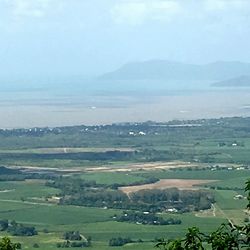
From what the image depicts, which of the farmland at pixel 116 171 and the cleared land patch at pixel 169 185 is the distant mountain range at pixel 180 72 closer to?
the farmland at pixel 116 171

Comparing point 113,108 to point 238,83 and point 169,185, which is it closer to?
point 169,185

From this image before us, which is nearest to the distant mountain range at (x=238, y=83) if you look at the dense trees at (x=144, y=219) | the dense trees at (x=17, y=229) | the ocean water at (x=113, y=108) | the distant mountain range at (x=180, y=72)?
the ocean water at (x=113, y=108)

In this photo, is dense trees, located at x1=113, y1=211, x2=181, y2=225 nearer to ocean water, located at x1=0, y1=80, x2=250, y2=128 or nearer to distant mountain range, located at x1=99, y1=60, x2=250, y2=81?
ocean water, located at x1=0, y1=80, x2=250, y2=128

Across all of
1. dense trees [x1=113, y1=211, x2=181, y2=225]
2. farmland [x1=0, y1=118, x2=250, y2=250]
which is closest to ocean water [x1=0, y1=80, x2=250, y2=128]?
farmland [x1=0, y1=118, x2=250, y2=250]

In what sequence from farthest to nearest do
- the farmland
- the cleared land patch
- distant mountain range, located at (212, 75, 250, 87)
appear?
1. distant mountain range, located at (212, 75, 250, 87)
2. the cleared land patch
3. the farmland

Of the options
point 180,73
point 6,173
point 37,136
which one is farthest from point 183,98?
point 180,73

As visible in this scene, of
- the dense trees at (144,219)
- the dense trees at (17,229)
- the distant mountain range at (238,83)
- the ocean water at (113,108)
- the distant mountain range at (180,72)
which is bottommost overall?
the dense trees at (144,219)

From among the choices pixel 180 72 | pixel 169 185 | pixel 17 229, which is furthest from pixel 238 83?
pixel 17 229

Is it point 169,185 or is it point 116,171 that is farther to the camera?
point 116,171

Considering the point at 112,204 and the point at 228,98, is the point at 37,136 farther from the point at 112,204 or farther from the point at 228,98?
the point at 228,98
